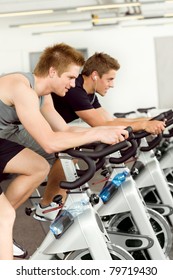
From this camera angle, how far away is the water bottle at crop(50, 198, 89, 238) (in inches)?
85.1

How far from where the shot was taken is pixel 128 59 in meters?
11.4

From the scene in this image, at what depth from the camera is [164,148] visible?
388 centimetres

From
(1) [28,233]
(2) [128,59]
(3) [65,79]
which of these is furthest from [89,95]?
(2) [128,59]

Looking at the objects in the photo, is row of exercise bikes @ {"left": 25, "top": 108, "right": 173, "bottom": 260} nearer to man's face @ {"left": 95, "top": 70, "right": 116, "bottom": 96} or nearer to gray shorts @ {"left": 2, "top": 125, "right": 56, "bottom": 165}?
gray shorts @ {"left": 2, "top": 125, "right": 56, "bottom": 165}

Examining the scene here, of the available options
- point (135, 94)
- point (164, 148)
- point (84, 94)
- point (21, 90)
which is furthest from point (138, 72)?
point (21, 90)

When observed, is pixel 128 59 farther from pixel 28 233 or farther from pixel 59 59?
pixel 59 59

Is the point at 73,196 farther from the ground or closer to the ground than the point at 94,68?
closer to the ground

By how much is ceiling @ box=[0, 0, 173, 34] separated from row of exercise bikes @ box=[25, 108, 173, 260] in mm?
4411

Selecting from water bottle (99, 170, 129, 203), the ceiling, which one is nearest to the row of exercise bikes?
water bottle (99, 170, 129, 203)

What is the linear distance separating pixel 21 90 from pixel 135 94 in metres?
9.34

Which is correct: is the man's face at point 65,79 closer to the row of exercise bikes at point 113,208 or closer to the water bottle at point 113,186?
the row of exercise bikes at point 113,208

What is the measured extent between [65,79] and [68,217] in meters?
0.65
